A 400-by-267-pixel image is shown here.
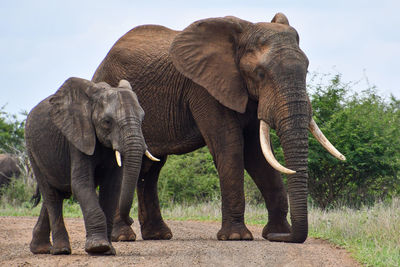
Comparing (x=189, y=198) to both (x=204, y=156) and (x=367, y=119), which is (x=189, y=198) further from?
(x=367, y=119)

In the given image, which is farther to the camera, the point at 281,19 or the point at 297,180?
the point at 281,19

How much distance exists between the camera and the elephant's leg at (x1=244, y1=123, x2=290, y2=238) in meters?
11.8

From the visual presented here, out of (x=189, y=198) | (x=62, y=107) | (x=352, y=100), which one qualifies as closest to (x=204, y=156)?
(x=189, y=198)

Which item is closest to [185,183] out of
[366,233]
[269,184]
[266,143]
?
[269,184]

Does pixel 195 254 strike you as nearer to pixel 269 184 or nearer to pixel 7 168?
pixel 269 184

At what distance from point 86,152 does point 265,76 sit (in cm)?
291


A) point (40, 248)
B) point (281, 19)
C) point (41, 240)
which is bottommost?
point (40, 248)

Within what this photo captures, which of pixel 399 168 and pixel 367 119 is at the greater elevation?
pixel 367 119

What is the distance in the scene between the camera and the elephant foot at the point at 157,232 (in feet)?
40.6

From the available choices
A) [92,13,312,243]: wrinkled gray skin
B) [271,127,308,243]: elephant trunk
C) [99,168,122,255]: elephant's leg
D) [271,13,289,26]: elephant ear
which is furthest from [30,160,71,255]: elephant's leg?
[271,13,289,26]: elephant ear

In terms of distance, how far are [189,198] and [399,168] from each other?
565 cm

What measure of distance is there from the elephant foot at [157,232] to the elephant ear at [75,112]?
3383 mm

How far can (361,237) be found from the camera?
1107 centimetres

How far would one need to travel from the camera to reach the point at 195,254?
30.6ft
